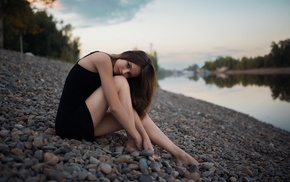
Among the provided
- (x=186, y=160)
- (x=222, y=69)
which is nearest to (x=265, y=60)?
(x=222, y=69)

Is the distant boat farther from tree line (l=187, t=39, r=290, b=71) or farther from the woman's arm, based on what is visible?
the woman's arm

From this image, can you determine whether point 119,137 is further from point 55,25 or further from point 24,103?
point 55,25

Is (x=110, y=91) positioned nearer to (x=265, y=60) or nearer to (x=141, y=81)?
(x=141, y=81)

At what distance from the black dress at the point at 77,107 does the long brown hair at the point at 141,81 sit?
42cm

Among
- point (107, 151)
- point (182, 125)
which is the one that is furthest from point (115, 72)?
point (182, 125)

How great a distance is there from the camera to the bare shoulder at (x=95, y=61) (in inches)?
110

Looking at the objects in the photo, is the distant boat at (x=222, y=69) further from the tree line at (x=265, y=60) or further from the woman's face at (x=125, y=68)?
the woman's face at (x=125, y=68)

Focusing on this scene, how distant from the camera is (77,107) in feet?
9.56

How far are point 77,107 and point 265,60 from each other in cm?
7361

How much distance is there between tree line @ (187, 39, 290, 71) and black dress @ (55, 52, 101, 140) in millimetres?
58193

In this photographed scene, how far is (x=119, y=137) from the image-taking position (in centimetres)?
351

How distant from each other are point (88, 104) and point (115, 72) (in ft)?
1.77

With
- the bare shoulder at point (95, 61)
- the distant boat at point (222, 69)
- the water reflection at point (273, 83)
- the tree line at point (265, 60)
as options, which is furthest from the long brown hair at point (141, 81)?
the distant boat at point (222, 69)

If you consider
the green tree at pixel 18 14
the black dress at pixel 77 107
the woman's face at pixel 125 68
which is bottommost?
the black dress at pixel 77 107
